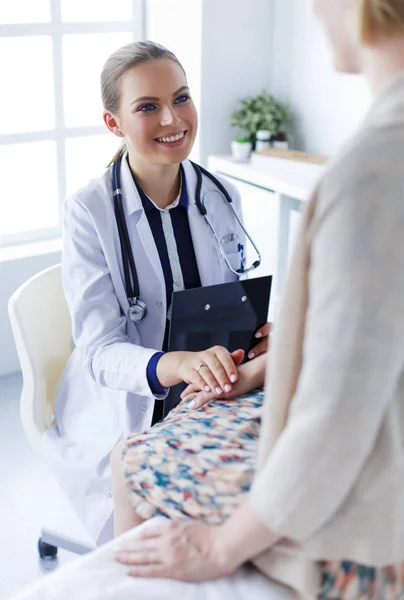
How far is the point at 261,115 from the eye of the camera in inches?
142

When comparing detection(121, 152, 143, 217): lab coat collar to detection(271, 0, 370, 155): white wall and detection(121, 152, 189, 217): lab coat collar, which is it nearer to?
detection(121, 152, 189, 217): lab coat collar

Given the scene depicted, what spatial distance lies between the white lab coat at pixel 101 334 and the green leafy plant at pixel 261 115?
1.82 metres

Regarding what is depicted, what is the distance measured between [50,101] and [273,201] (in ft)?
3.43

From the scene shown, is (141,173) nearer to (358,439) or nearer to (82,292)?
(82,292)

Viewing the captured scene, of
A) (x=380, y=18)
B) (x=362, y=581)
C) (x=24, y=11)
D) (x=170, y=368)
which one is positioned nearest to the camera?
(x=380, y=18)

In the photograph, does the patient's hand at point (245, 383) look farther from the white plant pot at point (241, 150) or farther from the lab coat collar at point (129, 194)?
the white plant pot at point (241, 150)

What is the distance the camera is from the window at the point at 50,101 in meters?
3.31

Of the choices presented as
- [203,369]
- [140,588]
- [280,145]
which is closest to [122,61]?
[203,369]

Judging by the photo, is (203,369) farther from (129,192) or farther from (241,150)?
(241,150)

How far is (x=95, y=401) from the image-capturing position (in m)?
1.84

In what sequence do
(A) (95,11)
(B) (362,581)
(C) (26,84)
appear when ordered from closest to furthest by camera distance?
(B) (362,581)
(C) (26,84)
(A) (95,11)

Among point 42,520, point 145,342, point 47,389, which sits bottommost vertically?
point 42,520

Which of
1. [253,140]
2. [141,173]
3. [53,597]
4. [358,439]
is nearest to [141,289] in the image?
[141,173]

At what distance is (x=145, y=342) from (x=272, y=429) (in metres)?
1.00
